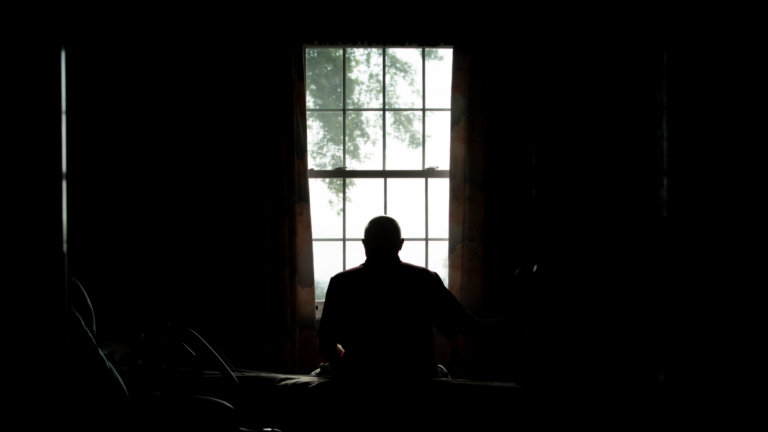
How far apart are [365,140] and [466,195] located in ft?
2.55

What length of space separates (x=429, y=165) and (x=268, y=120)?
107cm

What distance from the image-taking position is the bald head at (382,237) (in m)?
1.63

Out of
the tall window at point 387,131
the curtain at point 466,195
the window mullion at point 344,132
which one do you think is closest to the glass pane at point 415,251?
the tall window at point 387,131

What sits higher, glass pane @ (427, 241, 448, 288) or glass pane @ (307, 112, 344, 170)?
glass pane @ (307, 112, 344, 170)

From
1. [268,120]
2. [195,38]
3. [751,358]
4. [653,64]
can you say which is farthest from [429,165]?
[751,358]

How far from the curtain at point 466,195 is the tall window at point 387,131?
19 centimetres

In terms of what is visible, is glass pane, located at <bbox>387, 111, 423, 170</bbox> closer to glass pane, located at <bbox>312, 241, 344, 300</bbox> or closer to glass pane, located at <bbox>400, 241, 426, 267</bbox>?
glass pane, located at <bbox>400, 241, 426, 267</bbox>

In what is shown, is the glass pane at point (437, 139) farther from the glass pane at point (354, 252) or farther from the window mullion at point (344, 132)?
the glass pane at point (354, 252)

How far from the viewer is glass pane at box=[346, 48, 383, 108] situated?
262cm

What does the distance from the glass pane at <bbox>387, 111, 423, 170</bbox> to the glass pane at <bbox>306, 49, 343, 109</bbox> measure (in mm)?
388

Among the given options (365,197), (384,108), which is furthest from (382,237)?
(384,108)

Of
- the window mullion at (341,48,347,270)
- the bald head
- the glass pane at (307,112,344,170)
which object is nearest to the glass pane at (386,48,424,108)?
the window mullion at (341,48,347,270)

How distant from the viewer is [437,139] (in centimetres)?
262

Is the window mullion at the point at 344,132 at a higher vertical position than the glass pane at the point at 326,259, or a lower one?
higher
